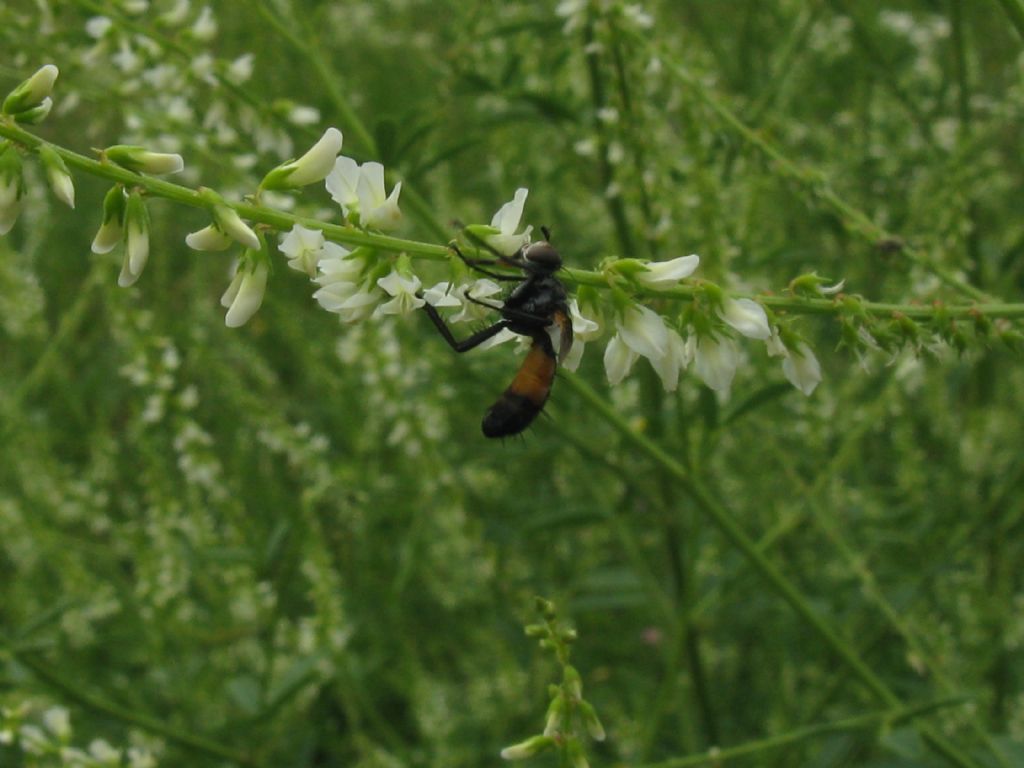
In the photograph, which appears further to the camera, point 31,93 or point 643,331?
point 643,331

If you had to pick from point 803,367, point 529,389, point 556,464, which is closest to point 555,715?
point 529,389

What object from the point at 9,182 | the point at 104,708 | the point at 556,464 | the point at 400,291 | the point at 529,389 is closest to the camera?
the point at 9,182

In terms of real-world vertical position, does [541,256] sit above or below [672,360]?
above

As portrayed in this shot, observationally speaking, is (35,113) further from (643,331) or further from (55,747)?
(55,747)

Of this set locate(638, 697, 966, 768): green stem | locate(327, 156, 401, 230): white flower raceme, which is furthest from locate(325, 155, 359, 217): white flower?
locate(638, 697, 966, 768): green stem

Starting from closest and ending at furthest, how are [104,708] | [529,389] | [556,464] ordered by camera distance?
[529,389] < [104,708] < [556,464]

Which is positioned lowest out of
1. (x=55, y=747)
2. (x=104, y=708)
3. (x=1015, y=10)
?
(x=104, y=708)

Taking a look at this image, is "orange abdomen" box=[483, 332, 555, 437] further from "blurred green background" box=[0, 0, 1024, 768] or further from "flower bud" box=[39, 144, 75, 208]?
"blurred green background" box=[0, 0, 1024, 768]
